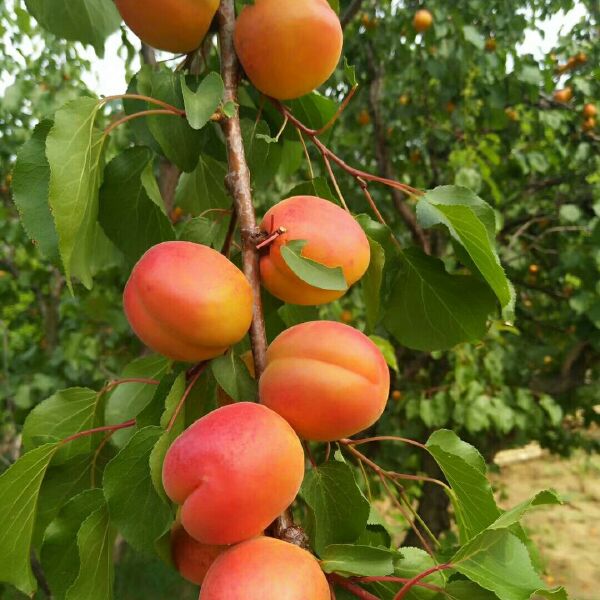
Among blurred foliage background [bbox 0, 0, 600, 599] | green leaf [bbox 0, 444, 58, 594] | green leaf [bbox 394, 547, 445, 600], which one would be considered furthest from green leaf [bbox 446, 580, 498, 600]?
blurred foliage background [bbox 0, 0, 600, 599]

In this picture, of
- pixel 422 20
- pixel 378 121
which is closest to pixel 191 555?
pixel 378 121

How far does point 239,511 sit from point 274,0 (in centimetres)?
47

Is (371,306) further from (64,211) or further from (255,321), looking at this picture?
(64,211)

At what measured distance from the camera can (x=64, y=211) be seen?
552 mm

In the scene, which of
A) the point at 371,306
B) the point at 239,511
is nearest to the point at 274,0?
the point at 371,306

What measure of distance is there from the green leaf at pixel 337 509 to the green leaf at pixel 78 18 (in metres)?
0.62

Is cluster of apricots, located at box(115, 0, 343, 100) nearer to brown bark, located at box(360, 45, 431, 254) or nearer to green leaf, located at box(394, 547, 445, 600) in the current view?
green leaf, located at box(394, 547, 445, 600)

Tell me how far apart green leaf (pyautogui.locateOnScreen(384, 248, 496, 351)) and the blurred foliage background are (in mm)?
1406

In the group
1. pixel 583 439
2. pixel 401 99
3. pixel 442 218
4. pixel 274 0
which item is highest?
pixel 274 0

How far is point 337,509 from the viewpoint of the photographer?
515 millimetres

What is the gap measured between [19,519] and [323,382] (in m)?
0.33

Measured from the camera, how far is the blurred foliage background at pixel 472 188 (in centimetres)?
221

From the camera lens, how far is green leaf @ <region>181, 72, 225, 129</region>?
0.56 m

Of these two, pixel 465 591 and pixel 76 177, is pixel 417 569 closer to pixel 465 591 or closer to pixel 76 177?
pixel 465 591
